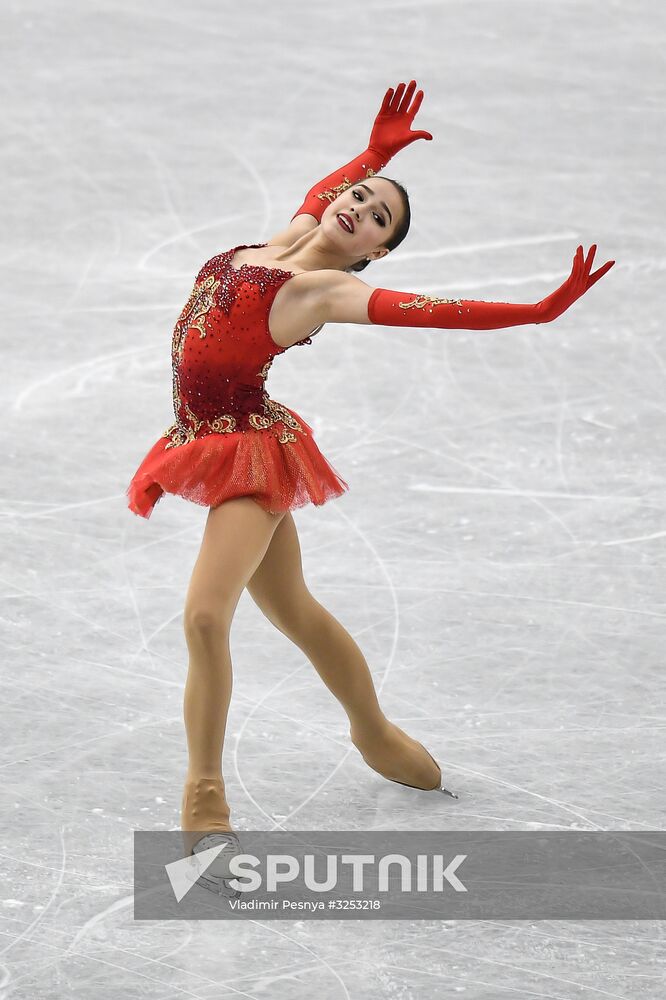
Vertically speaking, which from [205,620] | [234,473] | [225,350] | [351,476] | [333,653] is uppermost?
[225,350]

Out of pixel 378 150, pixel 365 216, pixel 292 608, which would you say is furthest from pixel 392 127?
pixel 292 608

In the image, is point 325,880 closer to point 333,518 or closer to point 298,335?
point 298,335

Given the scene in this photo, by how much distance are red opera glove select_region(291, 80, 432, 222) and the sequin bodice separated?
412mm

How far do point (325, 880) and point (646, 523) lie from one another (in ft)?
7.49

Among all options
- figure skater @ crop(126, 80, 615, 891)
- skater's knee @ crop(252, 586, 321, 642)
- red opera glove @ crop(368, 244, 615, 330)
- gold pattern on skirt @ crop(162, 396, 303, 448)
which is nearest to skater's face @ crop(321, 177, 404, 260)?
figure skater @ crop(126, 80, 615, 891)

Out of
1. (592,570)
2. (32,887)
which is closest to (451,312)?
(32,887)

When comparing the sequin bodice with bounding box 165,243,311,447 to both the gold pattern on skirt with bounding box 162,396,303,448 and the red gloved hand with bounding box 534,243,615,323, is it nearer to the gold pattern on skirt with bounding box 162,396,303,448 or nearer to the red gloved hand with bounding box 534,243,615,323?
the gold pattern on skirt with bounding box 162,396,303,448

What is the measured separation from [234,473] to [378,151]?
101cm

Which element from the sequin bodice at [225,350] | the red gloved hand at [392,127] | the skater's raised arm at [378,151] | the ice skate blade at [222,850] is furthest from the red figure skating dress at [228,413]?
the ice skate blade at [222,850]

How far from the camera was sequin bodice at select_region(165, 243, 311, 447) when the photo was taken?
3287 millimetres

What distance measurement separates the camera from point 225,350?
330 centimetres

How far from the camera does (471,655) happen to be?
14.3 feet

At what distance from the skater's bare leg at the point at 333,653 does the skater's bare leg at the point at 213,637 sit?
0.18 metres

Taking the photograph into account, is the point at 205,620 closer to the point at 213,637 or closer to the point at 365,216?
the point at 213,637
